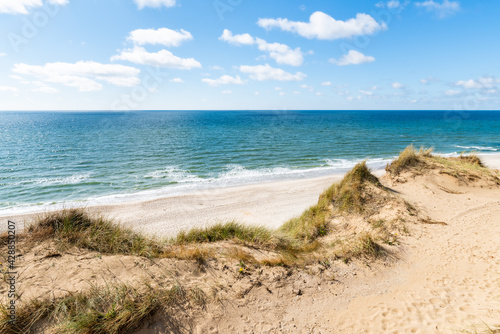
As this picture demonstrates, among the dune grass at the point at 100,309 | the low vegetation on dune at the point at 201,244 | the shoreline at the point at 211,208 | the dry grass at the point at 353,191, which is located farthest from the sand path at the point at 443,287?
the shoreline at the point at 211,208

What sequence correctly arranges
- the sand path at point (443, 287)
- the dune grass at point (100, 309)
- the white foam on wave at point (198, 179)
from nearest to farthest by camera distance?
1. the dune grass at point (100, 309)
2. the sand path at point (443, 287)
3. the white foam on wave at point (198, 179)

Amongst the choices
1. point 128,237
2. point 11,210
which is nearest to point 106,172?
point 11,210

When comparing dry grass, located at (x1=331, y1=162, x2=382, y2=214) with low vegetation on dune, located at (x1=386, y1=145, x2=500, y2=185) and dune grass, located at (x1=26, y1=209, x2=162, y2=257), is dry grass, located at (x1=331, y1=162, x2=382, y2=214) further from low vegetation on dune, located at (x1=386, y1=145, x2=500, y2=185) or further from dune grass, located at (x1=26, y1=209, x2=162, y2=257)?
dune grass, located at (x1=26, y1=209, x2=162, y2=257)

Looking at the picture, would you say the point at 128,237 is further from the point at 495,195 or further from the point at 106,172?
the point at 106,172

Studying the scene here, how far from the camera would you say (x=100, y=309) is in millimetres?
5188

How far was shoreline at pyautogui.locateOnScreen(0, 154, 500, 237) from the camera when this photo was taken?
587 inches

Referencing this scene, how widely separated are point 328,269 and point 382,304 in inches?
65.6

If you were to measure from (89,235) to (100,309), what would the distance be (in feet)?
10.8

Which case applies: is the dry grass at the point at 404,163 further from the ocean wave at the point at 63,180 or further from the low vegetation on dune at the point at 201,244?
the ocean wave at the point at 63,180

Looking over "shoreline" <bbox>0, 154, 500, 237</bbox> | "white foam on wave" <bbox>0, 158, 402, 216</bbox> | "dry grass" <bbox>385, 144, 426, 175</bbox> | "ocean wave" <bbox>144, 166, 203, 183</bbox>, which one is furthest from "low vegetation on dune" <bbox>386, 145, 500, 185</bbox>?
"ocean wave" <bbox>144, 166, 203, 183</bbox>

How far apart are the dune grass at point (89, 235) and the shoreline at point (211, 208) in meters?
4.99

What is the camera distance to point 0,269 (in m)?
6.13

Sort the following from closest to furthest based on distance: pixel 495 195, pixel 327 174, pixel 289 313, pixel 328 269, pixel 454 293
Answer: pixel 289 313, pixel 454 293, pixel 328 269, pixel 495 195, pixel 327 174

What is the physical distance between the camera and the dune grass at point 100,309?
15.6 ft
